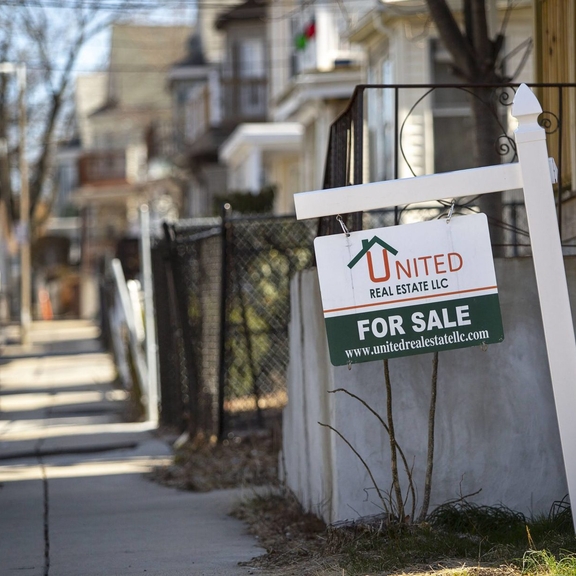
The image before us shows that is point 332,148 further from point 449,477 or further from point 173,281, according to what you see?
point 173,281

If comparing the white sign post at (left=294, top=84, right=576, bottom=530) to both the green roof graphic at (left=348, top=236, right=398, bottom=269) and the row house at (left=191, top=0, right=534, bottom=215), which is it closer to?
the green roof graphic at (left=348, top=236, right=398, bottom=269)

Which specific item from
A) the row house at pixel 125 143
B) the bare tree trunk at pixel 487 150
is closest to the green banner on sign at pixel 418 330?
the bare tree trunk at pixel 487 150

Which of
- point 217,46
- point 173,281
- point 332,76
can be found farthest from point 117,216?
point 173,281

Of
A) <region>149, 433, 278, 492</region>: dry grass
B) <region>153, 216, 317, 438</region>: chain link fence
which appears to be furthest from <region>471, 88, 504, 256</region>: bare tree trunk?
<region>149, 433, 278, 492</region>: dry grass

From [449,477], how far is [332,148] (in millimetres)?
2331

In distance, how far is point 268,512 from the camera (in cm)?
660

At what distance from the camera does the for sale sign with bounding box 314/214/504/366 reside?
16.2 ft

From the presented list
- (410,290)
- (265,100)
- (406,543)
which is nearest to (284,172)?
(265,100)

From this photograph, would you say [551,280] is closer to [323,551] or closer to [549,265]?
[549,265]

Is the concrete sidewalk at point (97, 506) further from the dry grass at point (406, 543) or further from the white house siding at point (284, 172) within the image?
the white house siding at point (284, 172)

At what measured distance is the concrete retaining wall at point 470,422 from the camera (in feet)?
18.2

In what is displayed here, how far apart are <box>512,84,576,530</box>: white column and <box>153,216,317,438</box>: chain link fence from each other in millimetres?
4651

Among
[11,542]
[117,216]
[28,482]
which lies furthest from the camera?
[117,216]

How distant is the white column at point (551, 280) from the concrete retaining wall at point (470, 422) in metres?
0.77
